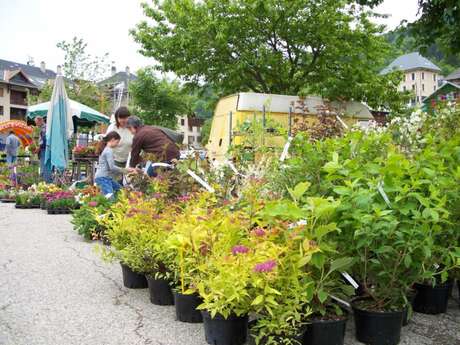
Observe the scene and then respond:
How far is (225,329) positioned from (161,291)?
3.34 ft

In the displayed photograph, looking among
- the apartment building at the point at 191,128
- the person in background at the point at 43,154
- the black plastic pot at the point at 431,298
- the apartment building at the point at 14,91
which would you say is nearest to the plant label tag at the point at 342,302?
the black plastic pot at the point at 431,298

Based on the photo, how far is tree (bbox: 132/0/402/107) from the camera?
17172 mm

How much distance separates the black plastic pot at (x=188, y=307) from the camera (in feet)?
11.1

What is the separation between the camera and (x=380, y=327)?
3.05 metres

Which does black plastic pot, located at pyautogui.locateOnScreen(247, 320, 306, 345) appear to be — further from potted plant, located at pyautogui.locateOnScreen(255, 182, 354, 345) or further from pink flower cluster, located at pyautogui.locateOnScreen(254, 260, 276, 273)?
pink flower cluster, located at pyautogui.locateOnScreen(254, 260, 276, 273)

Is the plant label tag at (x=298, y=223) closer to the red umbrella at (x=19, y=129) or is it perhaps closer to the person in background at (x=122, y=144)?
the person in background at (x=122, y=144)

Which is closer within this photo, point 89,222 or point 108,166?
point 89,222

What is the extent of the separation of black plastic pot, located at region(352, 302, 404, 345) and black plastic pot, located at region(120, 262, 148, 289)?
2.01 m

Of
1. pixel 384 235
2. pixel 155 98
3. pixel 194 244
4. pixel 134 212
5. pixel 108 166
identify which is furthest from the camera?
pixel 155 98

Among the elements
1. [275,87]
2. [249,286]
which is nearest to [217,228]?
[249,286]

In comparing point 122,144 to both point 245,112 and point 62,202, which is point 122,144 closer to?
point 62,202

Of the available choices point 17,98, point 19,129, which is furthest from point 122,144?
point 17,98

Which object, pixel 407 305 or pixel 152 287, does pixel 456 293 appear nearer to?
pixel 407 305

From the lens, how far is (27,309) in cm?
371
